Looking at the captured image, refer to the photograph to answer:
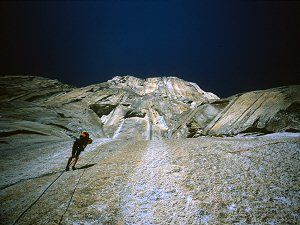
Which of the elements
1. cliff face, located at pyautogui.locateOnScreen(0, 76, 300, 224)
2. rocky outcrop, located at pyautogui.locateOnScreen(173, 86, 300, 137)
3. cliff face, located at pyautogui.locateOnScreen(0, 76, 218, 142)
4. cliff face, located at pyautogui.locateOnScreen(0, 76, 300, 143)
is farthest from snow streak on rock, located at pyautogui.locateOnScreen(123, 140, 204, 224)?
cliff face, located at pyautogui.locateOnScreen(0, 76, 218, 142)

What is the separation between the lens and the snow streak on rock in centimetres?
641

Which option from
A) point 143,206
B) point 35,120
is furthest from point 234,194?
point 35,120

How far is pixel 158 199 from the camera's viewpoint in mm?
7531

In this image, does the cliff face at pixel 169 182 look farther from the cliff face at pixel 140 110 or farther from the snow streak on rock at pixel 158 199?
the cliff face at pixel 140 110

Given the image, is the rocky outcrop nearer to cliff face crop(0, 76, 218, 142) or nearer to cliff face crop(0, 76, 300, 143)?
cliff face crop(0, 76, 300, 143)

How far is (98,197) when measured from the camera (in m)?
7.89

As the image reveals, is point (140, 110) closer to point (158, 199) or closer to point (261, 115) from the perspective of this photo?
point (261, 115)

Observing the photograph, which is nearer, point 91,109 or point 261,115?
point 261,115

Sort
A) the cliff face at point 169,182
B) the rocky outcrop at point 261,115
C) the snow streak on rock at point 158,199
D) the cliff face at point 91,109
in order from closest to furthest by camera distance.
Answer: the snow streak on rock at point 158,199 < the cliff face at point 169,182 < the rocky outcrop at point 261,115 < the cliff face at point 91,109

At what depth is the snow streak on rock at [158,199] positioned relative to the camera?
6410 mm

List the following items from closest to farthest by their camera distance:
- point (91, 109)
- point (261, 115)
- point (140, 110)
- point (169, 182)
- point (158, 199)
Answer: point (158, 199)
point (169, 182)
point (261, 115)
point (91, 109)
point (140, 110)

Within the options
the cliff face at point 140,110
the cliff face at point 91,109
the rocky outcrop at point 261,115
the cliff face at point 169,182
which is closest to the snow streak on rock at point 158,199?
the cliff face at point 169,182

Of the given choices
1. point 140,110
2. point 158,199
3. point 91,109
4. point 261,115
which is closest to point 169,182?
point 158,199

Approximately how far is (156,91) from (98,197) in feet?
252
